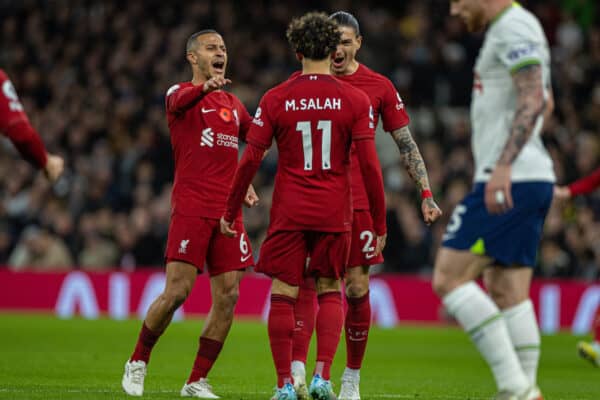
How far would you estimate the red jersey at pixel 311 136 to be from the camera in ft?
26.4

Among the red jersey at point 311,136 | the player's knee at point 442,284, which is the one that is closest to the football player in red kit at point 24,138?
the red jersey at point 311,136

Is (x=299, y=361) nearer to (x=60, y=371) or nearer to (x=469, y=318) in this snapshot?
(x=469, y=318)

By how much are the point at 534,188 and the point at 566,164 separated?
14929mm

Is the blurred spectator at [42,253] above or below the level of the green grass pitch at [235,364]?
above

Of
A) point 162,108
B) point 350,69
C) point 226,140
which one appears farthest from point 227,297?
point 162,108

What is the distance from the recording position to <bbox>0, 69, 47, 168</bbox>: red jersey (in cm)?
740

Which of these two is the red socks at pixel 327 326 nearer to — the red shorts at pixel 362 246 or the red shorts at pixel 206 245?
the red shorts at pixel 362 246

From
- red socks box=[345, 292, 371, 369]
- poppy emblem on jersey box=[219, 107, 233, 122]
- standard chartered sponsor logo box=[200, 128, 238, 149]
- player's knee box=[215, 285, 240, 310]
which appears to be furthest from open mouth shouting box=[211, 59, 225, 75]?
red socks box=[345, 292, 371, 369]

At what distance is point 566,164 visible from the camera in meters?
21.3

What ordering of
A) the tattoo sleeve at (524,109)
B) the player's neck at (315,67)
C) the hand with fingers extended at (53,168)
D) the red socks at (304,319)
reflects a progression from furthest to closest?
1. the red socks at (304,319)
2. the player's neck at (315,67)
3. the hand with fingers extended at (53,168)
4. the tattoo sleeve at (524,109)

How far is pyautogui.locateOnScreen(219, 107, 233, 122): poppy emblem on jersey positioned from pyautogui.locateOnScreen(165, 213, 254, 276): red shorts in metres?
0.80

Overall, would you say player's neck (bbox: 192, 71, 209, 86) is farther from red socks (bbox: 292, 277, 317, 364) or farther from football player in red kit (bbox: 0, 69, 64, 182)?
football player in red kit (bbox: 0, 69, 64, 182)

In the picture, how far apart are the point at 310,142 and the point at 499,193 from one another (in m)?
1.94

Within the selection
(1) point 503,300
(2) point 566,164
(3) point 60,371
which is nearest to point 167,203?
(2) point 566,164
